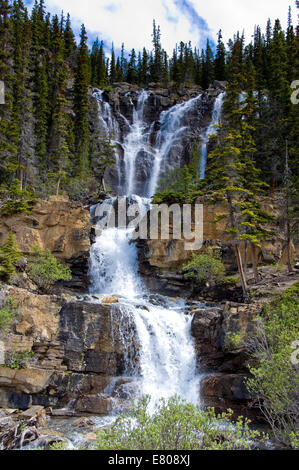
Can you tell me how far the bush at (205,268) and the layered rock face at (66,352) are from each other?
814cm

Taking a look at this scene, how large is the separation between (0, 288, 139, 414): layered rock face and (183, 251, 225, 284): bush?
26.7 feet

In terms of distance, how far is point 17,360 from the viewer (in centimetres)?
1498

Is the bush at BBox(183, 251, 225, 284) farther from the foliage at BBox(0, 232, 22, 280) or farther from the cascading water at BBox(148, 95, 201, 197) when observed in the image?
the cascading water at BBox(148, 95, 201, 197)

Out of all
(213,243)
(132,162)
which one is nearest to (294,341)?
(213,243)

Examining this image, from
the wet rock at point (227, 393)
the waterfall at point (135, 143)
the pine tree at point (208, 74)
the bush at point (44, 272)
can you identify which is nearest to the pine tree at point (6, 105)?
the bush at point (44, 272)

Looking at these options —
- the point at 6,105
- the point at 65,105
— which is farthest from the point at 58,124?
the point at 6,105

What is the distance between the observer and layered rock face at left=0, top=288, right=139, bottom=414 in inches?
578

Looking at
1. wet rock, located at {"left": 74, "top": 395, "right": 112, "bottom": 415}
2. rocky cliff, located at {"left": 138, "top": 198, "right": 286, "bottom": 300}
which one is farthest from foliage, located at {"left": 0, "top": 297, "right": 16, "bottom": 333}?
Result: rocky cliff, located at {"left": 138, "top": 198, "right": 286, "bottom": 300}

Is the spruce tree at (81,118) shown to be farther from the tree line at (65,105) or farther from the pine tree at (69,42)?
the pine tree at (69,42)

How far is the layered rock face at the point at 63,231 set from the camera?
79.2 feet

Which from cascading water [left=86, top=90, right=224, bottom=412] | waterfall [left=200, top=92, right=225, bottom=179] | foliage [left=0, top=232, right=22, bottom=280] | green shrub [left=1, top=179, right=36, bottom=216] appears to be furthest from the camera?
waterfall [left=200, top=92, right=225, bottom=179]

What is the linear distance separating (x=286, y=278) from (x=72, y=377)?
13.6m

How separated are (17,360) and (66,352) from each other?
2.30m
